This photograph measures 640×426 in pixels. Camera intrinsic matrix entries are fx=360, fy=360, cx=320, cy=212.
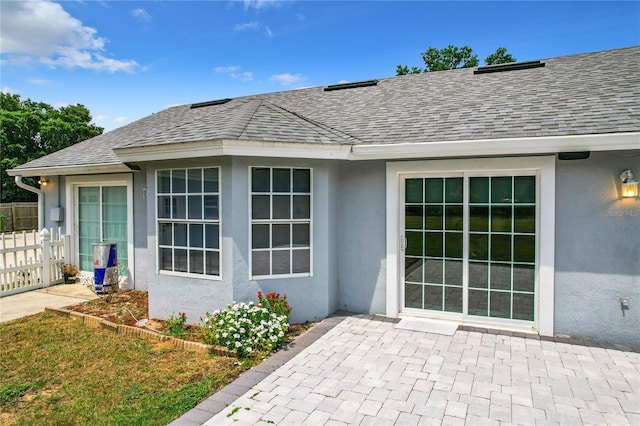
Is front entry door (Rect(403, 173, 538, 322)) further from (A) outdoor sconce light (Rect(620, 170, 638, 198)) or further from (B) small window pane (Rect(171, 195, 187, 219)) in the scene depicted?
(B) small window pane (Rect(171, 195, 187, 219))

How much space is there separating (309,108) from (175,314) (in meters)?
5.73

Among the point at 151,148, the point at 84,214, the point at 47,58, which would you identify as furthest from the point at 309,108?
the point at 47,58

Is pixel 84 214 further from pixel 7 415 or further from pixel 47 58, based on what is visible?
pixel 7 415

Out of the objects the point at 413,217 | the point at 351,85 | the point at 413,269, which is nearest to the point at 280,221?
the point at 413,217

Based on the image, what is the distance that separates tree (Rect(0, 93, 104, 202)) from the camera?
2769 centimetres

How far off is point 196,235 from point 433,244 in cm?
412

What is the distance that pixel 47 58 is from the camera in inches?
397

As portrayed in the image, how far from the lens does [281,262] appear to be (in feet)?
20.3

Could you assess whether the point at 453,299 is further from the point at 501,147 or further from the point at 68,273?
the point at 68,273

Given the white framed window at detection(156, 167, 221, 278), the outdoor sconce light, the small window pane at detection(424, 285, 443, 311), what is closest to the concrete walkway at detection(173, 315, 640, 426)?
the small window pane at detection(424, 285, 443, 311)

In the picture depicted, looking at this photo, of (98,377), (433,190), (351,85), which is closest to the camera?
(98,377)

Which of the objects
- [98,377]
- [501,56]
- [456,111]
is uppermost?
[501,56]

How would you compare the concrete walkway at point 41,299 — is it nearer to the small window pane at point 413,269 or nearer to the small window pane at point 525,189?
the small window pane at point 413,269

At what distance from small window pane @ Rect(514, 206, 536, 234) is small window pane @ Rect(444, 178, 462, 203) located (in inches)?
35.7
